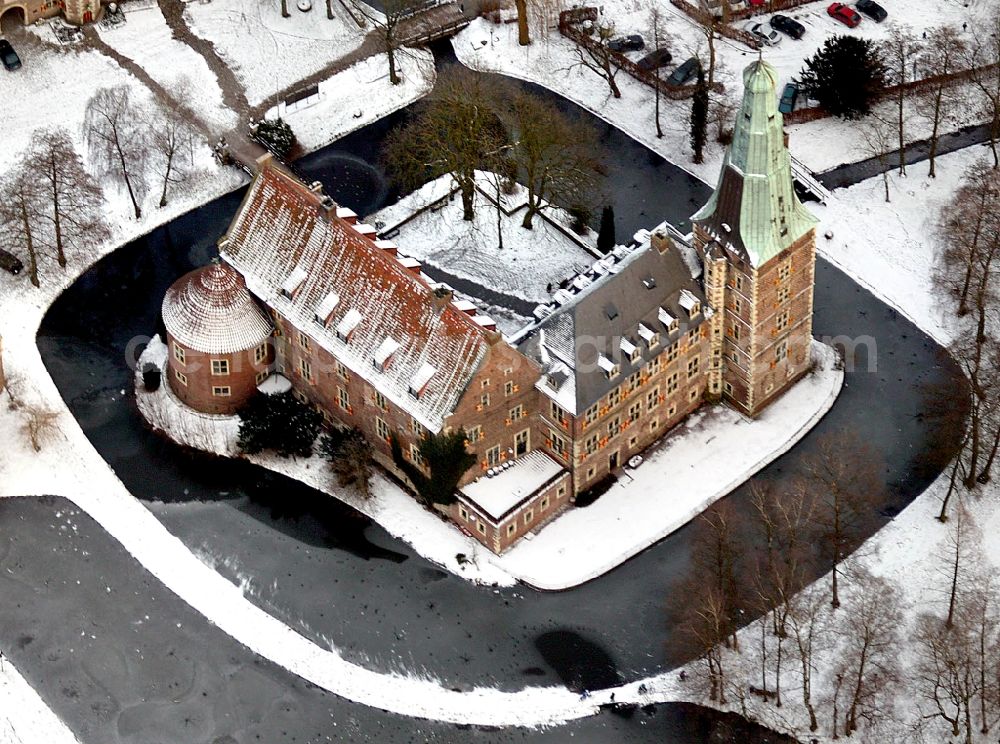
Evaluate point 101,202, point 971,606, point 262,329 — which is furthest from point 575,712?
point 101,202

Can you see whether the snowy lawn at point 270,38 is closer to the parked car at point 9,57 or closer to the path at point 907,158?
the parked car at point 9,57

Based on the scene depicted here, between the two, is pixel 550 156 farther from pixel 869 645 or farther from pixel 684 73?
pixel 869 645

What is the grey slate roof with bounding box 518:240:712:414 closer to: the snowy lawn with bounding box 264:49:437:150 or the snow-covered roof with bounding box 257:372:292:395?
the snow-covered roof with bounding box 257:372:292:395

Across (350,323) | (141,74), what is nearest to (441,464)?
(350,323)

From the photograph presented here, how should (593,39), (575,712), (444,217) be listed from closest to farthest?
1. (575,712)
2. (444,217)
3. (593,39)

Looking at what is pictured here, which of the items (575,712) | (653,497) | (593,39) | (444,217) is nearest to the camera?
(575,712)

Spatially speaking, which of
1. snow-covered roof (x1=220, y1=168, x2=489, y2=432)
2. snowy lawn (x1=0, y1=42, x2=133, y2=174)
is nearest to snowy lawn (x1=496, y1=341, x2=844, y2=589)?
snow-covered roof (x1=220, y1=168, x2=489, y2=432)

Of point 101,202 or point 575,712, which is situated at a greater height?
point 101,202

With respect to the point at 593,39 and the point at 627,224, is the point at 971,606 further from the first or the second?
the point at 593,39
